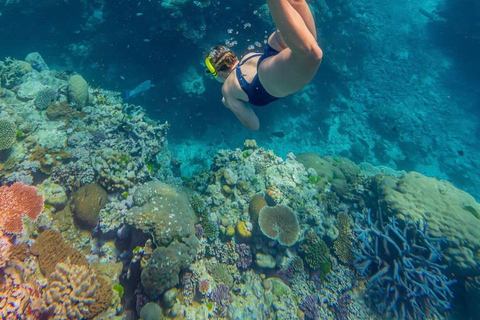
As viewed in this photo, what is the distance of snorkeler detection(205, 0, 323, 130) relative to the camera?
209 centimetres

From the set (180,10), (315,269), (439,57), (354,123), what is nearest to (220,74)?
(315,269)

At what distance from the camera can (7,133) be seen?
598cm

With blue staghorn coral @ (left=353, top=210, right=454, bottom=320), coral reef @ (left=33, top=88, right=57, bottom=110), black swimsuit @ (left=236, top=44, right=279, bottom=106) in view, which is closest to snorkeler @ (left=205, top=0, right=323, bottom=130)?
black swimsuit @ (left=236, top=44, right=279, bottom=106)

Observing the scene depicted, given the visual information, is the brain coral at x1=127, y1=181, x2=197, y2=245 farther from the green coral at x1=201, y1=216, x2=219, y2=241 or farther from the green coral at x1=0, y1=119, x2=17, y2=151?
the green coral at x1=0, y1=119, x2=17, y2=151

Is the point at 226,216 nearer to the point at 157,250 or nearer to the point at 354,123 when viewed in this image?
the point at 157,250

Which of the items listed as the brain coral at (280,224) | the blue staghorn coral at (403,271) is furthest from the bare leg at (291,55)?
the blue staghorn coral at (403,271)

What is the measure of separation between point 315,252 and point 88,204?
5.87 metres

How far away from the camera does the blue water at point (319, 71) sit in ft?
40.4

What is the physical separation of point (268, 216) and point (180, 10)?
33.8 feet

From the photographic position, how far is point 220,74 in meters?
3.65

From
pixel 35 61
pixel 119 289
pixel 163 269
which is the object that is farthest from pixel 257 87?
pixel 35 61

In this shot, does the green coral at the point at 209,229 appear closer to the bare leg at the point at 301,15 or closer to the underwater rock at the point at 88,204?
the underwater rock at the point at 88,204

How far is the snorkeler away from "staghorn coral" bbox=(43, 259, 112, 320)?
3.79 meters

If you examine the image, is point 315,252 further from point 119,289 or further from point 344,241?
point 119,289
